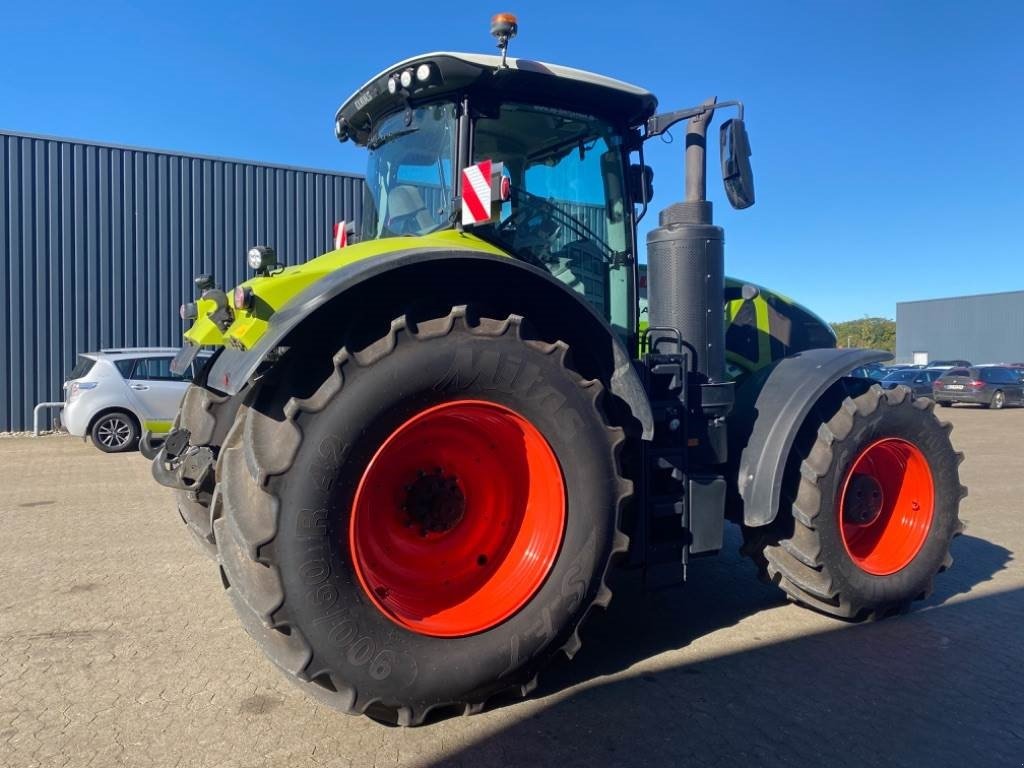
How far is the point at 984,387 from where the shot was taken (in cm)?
2284

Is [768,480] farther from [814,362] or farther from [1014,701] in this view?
[1014,701]

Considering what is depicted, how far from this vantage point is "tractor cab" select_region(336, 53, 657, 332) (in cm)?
354

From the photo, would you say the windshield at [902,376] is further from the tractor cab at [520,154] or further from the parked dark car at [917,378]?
the tractor cab at [520,154]

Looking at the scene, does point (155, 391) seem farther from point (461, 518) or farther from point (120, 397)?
point (461, 518)

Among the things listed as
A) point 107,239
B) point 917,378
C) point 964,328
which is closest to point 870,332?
point 964,328

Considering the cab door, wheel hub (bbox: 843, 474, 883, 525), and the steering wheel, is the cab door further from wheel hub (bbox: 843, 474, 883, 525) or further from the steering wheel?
wheel hub (bbox: 843, 474, 883, 525)

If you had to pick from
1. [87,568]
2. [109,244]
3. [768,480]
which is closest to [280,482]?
[768,480]

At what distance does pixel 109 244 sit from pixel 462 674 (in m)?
13.7

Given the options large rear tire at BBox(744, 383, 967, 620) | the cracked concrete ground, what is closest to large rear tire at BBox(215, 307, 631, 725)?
the cracked concrete ground

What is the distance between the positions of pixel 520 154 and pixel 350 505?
206cm

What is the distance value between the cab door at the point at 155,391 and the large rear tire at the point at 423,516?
9202mm

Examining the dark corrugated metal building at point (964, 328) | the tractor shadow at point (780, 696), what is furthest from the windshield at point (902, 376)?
the dark corrugated metal building at point (964, 328)

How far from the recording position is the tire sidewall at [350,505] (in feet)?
8.36

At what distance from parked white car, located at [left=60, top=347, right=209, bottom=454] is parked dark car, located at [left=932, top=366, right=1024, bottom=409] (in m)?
21.6
